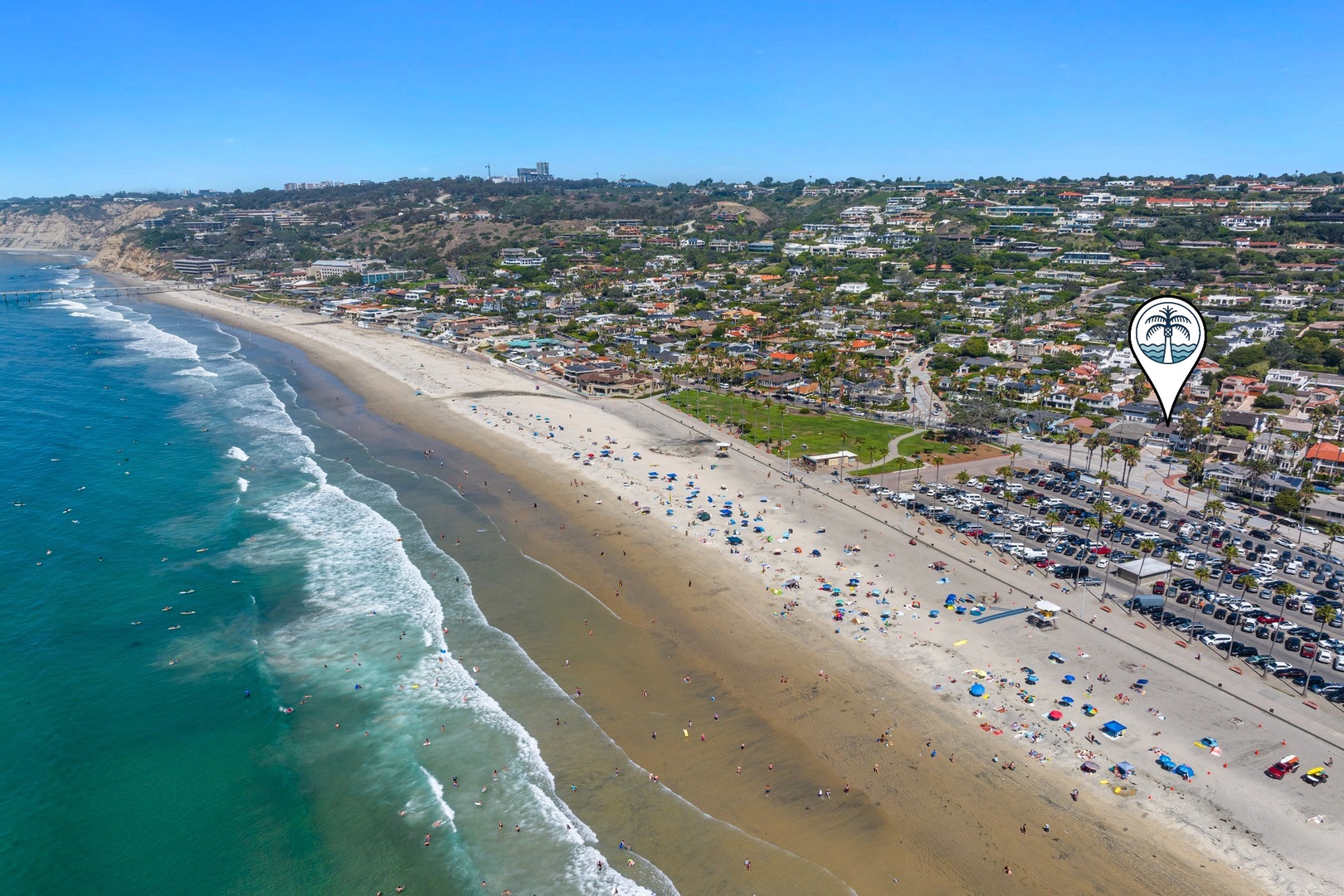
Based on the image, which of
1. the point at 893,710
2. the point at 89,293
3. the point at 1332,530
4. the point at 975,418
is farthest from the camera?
the point at 89,293

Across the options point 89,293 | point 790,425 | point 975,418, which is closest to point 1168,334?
point 975,418

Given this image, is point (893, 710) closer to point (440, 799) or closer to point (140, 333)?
point (440, 799)

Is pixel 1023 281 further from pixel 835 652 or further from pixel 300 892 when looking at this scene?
pixel 300 892

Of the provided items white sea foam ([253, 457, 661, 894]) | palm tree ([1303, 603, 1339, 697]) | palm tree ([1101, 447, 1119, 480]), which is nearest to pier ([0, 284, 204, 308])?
white sea foam ([253, 457, 661, 894])

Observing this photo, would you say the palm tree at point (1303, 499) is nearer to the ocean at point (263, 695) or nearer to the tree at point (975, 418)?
the tree at point (975, 418)

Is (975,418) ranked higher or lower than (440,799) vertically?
higher

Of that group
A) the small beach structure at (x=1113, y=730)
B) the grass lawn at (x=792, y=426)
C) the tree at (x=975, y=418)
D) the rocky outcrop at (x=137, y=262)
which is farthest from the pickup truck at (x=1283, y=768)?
the rocky outcrop at (x=137, y=262)

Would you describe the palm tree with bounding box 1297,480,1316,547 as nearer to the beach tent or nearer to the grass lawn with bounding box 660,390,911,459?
the grass lawn with bounding box 660,390,911,459

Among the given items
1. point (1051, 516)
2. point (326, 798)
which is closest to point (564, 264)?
point (1051, 516)
